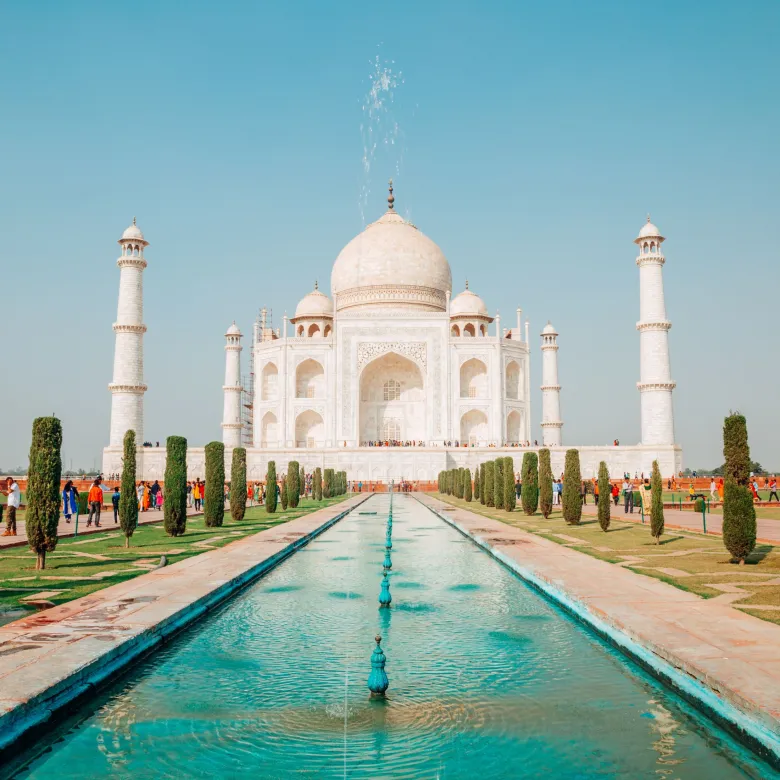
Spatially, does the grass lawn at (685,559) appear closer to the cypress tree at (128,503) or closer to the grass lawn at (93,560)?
the grass lawn at (93,560)

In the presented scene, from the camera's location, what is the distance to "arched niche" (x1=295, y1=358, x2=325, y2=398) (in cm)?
3331

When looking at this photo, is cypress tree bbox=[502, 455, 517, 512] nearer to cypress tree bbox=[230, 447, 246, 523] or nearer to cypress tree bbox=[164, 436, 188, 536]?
cypress tree bbox=[230, 447, 246, 523]

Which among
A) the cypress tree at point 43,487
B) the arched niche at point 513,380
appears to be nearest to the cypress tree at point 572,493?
the cypress tree at point 43,487

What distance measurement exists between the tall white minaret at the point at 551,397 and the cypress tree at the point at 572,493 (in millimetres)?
21421

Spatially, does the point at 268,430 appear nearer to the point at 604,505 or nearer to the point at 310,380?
the point at 310,380

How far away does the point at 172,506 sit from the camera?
10078 millimetres

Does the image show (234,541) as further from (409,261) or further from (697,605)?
(409,261)

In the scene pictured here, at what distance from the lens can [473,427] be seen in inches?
1298

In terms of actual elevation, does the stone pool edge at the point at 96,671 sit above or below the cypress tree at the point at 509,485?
below

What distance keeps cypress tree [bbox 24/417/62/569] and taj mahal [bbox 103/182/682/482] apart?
20.6 meters

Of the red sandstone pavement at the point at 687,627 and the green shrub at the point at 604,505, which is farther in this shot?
the green shrub at the point at 604,505

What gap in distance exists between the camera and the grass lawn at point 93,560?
557 centimetres

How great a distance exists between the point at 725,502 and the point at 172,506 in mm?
6688

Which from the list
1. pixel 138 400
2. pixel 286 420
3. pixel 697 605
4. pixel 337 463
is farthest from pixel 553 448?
pixel 697 605
